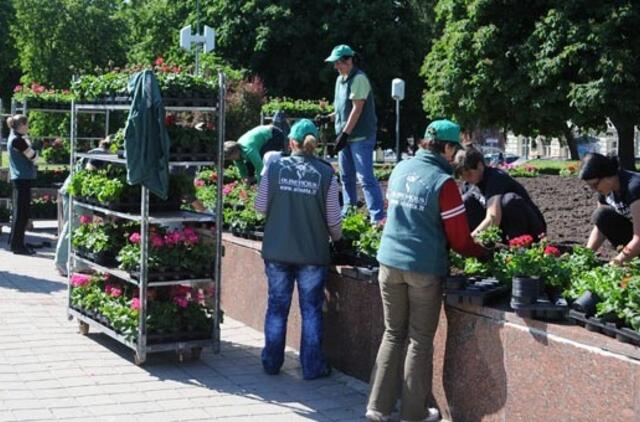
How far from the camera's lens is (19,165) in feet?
47.1

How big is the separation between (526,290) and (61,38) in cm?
4881

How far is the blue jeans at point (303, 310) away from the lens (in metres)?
7.49

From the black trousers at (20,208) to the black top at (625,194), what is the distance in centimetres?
949

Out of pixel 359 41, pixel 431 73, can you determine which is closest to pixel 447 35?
pixel 431 73

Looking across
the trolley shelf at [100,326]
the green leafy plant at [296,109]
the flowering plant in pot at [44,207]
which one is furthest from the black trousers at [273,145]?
the flowering plant in pot at [44,207]

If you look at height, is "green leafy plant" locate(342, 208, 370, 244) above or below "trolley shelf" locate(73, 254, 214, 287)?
above

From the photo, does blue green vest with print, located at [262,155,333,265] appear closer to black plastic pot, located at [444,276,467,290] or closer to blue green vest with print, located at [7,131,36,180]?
black plastic pot, located at [444,276,467,290]

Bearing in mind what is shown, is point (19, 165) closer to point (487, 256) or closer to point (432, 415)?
point (487, 256)

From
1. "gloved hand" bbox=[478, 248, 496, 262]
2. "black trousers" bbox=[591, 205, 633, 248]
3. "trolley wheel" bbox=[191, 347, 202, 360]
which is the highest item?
"black trousers" bbox=[591, 205, 633, 248]

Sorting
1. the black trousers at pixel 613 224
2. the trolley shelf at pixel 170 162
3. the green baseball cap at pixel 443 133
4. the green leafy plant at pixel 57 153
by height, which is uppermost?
the green baseball cap at pixel 443 133

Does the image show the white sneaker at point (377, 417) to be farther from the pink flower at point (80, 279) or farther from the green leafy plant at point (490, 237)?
the pink flower at point (80, 279)

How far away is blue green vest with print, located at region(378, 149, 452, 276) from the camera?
19.8 ft

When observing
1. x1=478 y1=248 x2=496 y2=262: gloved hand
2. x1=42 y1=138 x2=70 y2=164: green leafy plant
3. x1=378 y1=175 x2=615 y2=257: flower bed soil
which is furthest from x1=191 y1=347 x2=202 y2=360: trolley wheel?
x1=42 y1=138 x2=70 y2=164: green leafy plant

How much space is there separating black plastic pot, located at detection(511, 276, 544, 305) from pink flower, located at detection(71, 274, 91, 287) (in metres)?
4.52
